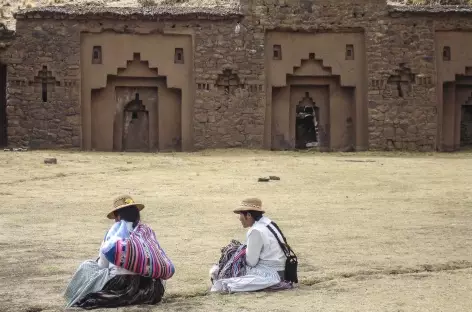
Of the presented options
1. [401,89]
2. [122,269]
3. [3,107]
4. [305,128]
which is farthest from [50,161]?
[122,269]

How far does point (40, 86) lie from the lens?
87.4ft

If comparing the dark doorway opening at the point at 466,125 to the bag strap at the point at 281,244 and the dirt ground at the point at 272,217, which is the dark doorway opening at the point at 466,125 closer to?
the dirt ground at the point at 272,217

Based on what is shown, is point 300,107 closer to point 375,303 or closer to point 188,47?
point 188,47

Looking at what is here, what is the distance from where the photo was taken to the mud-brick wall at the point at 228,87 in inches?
1057

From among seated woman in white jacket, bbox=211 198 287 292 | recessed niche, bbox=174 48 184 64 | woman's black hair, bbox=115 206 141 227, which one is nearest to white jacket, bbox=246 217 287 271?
seated woman in white jacket, bbox=211 198 287 292

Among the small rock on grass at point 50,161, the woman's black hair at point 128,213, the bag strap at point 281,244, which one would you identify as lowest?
the bag strap at point 281,244

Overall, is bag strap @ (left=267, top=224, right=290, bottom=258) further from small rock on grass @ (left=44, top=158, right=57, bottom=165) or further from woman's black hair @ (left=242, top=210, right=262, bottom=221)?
small rock on grass @ (left=44, top=158, right=57, bottom=165)

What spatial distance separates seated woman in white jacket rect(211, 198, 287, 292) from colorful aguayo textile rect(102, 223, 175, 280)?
801mm

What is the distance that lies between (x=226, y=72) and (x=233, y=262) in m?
18.6

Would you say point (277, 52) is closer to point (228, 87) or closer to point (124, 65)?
point (228, 87)

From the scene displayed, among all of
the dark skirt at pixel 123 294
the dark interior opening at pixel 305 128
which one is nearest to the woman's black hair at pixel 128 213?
the dark skirt at pixel 123 294

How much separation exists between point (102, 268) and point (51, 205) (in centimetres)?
728

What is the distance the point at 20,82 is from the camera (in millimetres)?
A: 26500

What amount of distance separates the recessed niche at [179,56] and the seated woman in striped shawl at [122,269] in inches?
767
